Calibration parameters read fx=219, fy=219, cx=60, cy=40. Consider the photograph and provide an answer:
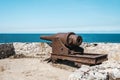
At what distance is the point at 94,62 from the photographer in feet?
31.2

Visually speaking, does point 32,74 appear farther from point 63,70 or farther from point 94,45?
point 94,45

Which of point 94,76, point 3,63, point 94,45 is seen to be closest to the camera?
point 94,76

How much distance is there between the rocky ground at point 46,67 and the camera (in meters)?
5.45

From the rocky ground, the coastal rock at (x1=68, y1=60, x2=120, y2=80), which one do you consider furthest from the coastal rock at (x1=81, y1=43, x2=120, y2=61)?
the coastal rock at (x1=68, y1=60, x2=120, y2=80)

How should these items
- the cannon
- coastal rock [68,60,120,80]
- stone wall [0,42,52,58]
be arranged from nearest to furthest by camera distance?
1. coastal rock [68,60,120,80]
2. the cannon
3. stone wall [0,42,52,58]

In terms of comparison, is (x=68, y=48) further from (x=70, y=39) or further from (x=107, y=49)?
(x=107, y=49)

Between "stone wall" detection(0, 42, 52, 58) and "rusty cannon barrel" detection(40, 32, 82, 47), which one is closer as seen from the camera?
"rusty cannon barrel" detection(40, 32, 82, 47)

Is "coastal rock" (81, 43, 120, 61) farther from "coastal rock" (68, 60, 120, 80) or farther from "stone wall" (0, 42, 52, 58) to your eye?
"coastal rock" (68, 60, 120, 80)

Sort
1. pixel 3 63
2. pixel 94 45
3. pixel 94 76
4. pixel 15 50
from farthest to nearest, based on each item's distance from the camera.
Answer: pixel 15 50 → pixel 94 45 → pixel 3 63 → pixel 94 76

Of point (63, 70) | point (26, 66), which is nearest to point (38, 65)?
Result: point (26, 66)

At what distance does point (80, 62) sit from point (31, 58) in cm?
429

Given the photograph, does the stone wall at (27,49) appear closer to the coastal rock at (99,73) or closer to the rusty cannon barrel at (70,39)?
the rusty cannon barrel at (70,39)

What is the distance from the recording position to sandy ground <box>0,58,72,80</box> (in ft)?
29.8

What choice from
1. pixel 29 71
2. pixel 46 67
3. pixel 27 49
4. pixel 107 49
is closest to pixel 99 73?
pixel 29 71
